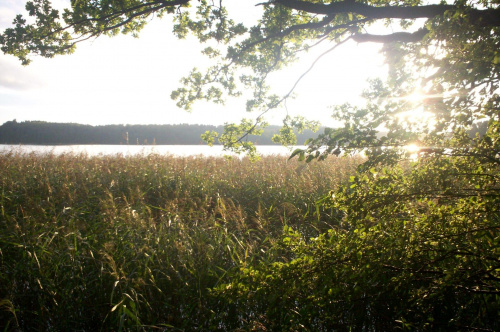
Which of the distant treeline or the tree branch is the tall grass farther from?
the distant treeline

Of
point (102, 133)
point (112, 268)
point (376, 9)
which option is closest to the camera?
point (112, 268)

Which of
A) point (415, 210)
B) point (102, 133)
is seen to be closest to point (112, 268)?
point (415, 210)

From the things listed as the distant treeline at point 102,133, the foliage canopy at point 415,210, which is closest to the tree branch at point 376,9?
Answer: the foliage canopy at point 415,210

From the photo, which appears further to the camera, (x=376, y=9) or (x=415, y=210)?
(x=376, y=9)

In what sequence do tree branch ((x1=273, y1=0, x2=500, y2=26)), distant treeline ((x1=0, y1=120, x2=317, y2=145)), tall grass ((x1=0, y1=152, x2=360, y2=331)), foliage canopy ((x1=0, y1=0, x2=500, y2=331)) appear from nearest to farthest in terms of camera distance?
foliage canopy ((x1=0, y1=0, x2=500, y2=331)), tall grass ((x1=0, y1=152, x2=360, y2=331)), tree branch ((x1=273, y1=0, x2=500, y2=26)), distant treeline ((x1=0, y1=120, x2=317, y2=145))

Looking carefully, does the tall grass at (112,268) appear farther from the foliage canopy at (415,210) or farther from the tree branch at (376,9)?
the tree branch at (376,9)

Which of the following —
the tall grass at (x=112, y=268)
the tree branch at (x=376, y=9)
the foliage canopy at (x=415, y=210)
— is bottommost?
the tall grass at (x=112, y=268)

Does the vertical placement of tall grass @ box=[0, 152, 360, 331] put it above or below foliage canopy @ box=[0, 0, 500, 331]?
below

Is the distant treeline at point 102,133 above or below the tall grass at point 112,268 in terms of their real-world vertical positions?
above

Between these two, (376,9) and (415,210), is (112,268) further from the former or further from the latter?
(376,9)

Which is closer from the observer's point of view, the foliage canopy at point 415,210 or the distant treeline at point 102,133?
the foliage canopy at point 415,210

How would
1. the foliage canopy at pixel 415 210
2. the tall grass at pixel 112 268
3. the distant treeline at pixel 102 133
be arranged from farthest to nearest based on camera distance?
the distant treeline at pixel 102 133 < the tall grass at pixel 112 268 < the foliage canopy at pixel 415 210

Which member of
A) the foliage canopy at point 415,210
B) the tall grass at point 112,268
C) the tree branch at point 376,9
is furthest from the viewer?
the tree branch at point 376,9

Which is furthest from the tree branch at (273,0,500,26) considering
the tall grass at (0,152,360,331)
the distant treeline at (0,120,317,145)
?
the distant treeline at (0,120,317,145)
